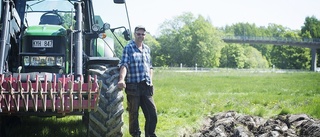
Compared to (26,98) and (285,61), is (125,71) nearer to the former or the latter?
(26,98)

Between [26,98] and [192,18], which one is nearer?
[26,98]

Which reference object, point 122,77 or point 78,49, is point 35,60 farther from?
point 122,77

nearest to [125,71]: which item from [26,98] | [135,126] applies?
[135,126]

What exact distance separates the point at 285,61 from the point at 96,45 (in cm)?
7443

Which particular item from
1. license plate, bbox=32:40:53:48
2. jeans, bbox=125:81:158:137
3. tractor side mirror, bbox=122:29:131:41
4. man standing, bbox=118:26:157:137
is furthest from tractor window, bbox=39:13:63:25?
jeans, bbox=125:81:158:137

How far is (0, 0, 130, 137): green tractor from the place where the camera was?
189 inches

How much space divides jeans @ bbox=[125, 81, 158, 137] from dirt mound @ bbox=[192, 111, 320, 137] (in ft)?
6.26

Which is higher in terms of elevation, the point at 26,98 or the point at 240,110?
the point at 26,98

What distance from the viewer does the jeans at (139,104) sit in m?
5.88

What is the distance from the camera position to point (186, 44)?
68.1 meters

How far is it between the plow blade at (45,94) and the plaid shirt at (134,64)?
1.00 metres

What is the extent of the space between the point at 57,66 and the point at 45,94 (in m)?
1.48

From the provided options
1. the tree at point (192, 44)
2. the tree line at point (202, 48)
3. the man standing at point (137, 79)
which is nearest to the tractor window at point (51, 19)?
the man standing at point (137, 79)

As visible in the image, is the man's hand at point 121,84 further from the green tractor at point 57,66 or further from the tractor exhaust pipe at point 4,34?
the tractor exhaust pipe at point 4,34
